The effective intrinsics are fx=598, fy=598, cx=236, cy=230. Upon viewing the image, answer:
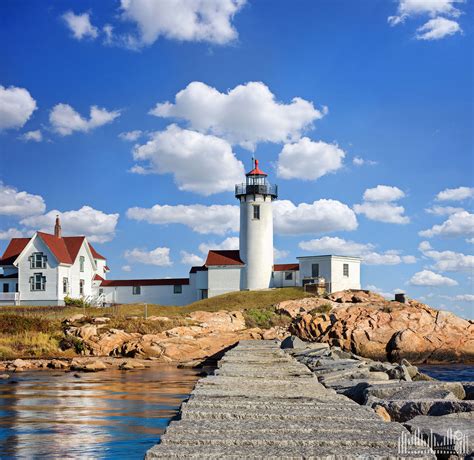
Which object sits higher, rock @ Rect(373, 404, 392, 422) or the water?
rock @ Rect(373, 404, 392, 422)

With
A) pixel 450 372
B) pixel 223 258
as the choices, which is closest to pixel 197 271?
pixel 223 258

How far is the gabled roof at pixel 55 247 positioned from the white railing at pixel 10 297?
113 inches

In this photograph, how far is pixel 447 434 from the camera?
5.85m

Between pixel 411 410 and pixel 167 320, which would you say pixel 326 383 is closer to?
pixel 411 410

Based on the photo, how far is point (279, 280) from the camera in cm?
5141

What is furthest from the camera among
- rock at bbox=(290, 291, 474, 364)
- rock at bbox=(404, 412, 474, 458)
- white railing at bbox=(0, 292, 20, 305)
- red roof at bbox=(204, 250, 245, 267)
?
red roof at bbox=(204, 250, 245, 267)

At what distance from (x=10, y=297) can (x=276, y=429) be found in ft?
Result: 151

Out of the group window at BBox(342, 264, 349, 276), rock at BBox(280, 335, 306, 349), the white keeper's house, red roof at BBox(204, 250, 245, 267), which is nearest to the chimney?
the white keeper's house

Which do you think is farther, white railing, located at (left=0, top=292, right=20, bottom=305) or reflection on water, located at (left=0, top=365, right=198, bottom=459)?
white railing, located at (left=0, top=292, right=20, bottom=305)

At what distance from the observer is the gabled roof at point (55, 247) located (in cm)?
4797

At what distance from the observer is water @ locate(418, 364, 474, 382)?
21.9 metres

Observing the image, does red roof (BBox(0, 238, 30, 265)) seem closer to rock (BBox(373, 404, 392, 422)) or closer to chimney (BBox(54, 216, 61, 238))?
chimney (BBox(54, 216, 61, 238))

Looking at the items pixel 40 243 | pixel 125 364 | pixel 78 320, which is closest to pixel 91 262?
pixel 40 243

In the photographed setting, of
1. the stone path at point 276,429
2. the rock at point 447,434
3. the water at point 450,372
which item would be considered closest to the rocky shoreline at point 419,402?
the rock at point 447,434
